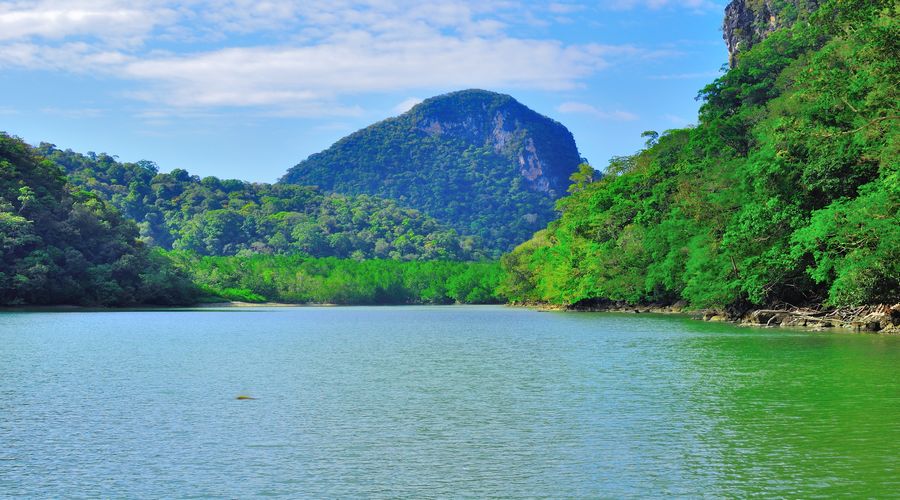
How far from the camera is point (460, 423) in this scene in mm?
18000

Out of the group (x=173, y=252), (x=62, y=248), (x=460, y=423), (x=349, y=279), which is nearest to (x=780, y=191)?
(x=460, y=423)

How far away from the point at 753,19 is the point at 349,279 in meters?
72.8

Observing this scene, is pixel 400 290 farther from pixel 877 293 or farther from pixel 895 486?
pixel 895 486

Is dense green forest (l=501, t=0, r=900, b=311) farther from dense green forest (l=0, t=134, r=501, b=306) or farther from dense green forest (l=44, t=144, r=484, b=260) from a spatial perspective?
dense green forest (l=44, t=144, r=484, b=260)

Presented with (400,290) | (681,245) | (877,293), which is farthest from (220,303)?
(877,293)

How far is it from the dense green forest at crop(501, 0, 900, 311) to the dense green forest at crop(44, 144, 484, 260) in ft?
327

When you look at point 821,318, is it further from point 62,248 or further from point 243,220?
point 243,220

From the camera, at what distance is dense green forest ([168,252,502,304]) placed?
423 feet

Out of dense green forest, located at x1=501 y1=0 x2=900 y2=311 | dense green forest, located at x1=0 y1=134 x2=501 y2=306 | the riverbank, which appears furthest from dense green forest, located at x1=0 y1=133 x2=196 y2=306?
the riverbank

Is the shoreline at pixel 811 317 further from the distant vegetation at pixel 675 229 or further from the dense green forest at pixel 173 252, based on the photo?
the dense green forest at pixel 173 252

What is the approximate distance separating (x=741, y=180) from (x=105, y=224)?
69.6 meters

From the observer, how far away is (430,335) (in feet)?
161

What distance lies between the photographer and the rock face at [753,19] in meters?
91.0

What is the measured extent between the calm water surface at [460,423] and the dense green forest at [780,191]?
Result: 23.5ft
